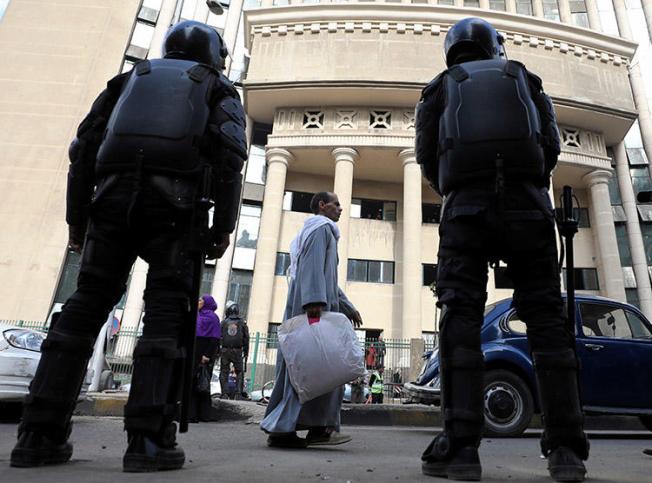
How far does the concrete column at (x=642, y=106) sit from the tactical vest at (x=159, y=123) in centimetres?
3067

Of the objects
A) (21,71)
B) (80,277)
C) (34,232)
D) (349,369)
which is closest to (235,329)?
(349,369)

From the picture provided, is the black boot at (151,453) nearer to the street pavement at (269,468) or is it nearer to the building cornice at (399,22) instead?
the street pavement at (269,468)

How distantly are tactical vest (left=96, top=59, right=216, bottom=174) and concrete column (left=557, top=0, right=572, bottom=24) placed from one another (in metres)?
34.3

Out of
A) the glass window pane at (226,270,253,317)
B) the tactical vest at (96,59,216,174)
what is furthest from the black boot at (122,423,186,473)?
the glass window pane at (226,270,253,317)

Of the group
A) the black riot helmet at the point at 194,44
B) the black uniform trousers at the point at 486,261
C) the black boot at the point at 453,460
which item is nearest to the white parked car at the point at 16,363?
the black riot helmet at the point at 194,44

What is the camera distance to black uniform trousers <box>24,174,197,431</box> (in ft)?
6.98

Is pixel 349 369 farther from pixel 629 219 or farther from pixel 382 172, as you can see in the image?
pixel 629 219

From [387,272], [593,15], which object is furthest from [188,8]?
[593,15]

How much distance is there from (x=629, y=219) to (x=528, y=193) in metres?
28.1

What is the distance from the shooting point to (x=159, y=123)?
2311 millimetres

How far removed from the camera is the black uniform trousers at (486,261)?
2164mm

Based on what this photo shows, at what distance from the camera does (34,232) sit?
2241 cm

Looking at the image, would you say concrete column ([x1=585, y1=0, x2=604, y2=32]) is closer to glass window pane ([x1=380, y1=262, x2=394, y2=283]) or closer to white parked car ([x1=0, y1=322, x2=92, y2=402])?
glass window pane ([x1=380, y1=262, x2=394, y2=283])

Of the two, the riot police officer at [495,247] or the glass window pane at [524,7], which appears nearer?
the riot police officer at [495,247]
